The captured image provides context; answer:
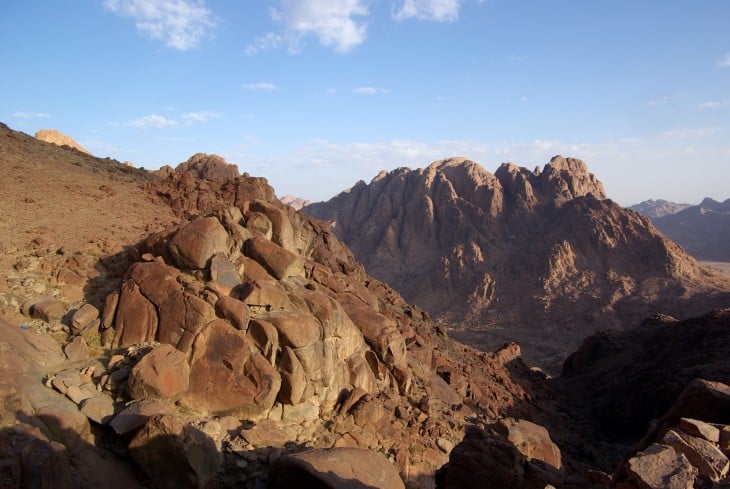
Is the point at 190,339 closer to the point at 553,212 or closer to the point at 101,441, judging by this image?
the point at 101,441

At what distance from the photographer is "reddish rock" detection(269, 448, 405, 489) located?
834 centimetres

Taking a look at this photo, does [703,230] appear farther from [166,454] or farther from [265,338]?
[166,454]

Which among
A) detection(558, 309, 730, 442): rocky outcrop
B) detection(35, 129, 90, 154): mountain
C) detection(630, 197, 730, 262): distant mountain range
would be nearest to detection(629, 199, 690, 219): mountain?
detection(630, 197, 730, 262): distant mountain range

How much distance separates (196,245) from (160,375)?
12.9 feet

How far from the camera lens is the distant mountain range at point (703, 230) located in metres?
93.3

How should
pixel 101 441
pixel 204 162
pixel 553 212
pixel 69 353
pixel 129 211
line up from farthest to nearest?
pixel 553 212 < pixel 204 162 < pixel 129 211 < pixel 69 353 < pixel 101 441

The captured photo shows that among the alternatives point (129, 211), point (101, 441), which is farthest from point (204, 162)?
point (101, 441)

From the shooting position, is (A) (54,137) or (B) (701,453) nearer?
(B) (701,453)

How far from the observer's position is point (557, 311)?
162 ft

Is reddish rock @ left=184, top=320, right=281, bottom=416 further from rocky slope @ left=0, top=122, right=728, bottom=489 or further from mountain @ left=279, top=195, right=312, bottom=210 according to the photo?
mountain @ left=279, top=195, right=312, bottom=210

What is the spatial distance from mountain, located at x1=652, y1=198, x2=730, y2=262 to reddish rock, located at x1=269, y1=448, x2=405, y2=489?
102m

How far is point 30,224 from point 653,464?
17608 millimetres

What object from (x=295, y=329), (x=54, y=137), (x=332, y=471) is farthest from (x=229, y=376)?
(x=54, y=137)

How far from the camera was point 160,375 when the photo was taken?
34.3 ft
